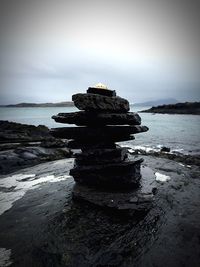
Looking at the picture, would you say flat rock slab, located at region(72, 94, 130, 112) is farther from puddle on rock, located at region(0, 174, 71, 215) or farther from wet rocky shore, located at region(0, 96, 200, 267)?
puddle on rock, located at region(0, 174, 71, 215)

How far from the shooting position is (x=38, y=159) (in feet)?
62.3

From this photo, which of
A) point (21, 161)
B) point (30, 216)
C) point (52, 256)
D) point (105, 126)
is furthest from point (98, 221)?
point (21, 161)

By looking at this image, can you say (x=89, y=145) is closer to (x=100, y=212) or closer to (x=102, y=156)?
(x=102, y=156)

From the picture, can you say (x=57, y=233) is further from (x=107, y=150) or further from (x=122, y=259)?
(x=107, y=150)

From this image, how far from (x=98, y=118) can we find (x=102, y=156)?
1.80 meters

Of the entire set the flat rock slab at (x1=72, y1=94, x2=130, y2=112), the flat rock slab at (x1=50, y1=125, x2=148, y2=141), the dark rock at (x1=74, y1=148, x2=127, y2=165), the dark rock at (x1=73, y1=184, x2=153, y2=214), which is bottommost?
the dark rock at (x1=73, y1=184, x2=153, y2=214)

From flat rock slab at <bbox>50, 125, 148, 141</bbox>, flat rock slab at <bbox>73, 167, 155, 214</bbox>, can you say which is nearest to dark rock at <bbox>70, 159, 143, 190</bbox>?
flat rock slab at <bbox>73, 167, 155, 214</bbox>

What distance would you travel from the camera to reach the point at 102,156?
10070 millimetres

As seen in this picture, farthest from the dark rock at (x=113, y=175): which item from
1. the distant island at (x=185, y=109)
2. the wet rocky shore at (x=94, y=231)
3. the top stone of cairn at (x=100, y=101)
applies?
the distant island at (x=185, y=109)

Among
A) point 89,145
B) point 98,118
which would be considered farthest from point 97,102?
point 89,145

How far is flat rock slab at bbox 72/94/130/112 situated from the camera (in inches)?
372

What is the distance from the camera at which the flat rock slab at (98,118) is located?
979 cm

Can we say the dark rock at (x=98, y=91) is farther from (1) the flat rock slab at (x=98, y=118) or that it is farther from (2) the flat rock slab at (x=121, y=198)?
(2) the flat rock slab at (x=121, y=198)

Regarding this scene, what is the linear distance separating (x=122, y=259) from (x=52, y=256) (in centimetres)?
200
